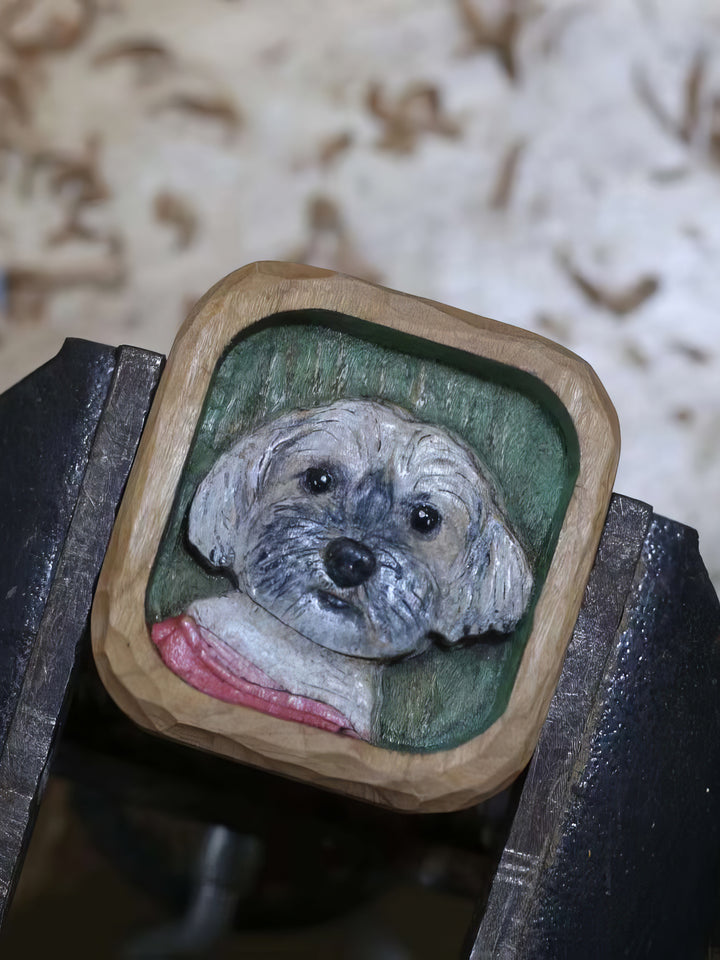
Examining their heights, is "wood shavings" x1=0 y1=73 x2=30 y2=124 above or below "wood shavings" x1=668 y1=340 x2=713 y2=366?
above

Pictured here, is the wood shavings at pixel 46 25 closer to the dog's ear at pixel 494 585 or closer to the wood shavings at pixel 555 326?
the wood shavings at pixel 555 326

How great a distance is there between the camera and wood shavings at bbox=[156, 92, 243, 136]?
1279 millimetres

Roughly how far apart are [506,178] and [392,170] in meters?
0.15

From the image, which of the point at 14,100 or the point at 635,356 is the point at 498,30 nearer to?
the point at 635,356

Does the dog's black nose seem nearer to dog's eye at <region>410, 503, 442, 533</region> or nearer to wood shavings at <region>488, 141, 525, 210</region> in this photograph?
dog's eye at <region>410, 503, 442, 533</region>

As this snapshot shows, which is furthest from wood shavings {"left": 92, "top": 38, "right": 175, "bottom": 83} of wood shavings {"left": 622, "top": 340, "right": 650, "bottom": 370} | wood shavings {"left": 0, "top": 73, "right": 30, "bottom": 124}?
wood shavings {"left": 622, "top": 340, "right": 650, "bottom": 370}

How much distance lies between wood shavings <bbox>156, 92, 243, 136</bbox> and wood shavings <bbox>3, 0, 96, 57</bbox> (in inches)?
5.8

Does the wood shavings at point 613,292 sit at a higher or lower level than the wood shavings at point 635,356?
higher

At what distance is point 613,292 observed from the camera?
4.18ft

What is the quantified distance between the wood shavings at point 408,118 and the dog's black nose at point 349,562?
70 centimetres

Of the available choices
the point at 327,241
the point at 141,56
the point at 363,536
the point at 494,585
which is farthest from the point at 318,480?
the point at 141,56

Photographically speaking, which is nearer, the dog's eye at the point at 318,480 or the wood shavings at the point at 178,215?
the dog's eye at the point at 318,480

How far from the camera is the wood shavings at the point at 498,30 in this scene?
1265 mm

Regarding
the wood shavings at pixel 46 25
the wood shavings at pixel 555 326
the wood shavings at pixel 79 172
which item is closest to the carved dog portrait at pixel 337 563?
the wood shavings at pixel 555 326
